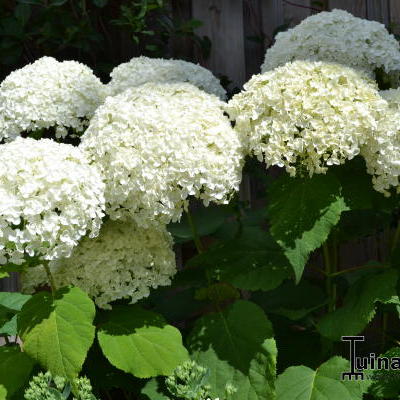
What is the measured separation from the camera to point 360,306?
2223 mm

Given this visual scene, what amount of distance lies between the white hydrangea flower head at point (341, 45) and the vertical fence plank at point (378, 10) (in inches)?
44.8

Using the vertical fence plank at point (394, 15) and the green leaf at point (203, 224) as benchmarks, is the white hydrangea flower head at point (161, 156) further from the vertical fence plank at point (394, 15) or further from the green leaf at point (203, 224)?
the vertical fence plank at point (394, 15)

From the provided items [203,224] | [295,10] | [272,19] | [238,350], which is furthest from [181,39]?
A: [238,350]

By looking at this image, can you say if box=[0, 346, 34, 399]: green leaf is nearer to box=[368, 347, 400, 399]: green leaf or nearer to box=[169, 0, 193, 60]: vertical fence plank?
box=[368, 347, 400, 399]: green leaf

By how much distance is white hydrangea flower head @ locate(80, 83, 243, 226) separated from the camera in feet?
6.95

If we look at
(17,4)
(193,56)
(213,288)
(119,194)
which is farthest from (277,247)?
(17,4)

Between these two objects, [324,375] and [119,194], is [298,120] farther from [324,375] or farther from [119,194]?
[324,375]

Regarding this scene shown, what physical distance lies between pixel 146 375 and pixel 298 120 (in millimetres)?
880

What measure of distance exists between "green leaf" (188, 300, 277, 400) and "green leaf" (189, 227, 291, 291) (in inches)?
3.4

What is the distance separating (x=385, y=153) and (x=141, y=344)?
0.94 meters

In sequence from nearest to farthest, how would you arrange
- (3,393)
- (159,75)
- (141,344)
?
(3,393), (141,344), (159,75)

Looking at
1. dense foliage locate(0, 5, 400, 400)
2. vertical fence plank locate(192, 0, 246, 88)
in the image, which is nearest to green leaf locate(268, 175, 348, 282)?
dense foliage locate(0, 5, 400, 400)

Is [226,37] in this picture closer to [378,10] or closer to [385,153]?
[378,10]

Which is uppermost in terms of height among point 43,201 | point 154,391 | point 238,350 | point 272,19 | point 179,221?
point 272,19
